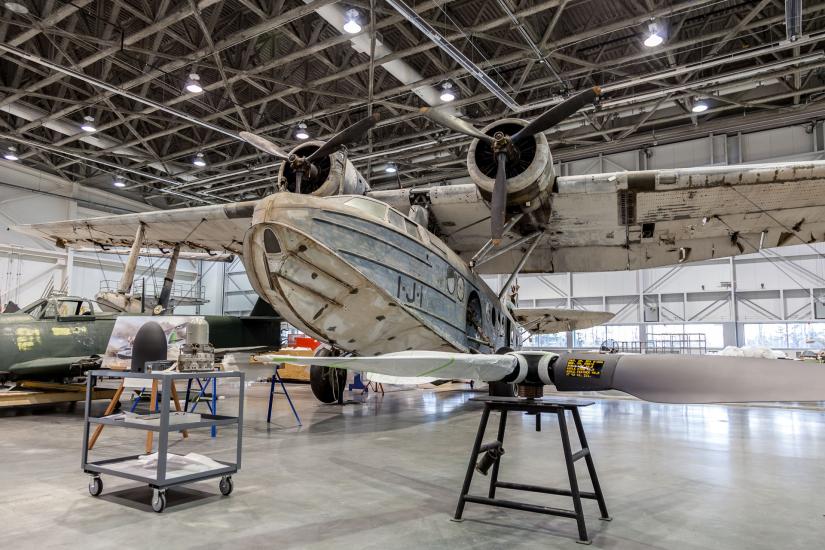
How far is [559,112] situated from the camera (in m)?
8.02

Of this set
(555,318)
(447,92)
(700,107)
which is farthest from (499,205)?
(700,107)

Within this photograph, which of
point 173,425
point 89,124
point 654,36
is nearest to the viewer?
point 173,425

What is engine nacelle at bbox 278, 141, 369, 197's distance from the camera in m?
9.31

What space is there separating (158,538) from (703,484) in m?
4.71

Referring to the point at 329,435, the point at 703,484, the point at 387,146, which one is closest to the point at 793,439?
the point at 703,484

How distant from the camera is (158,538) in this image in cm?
344

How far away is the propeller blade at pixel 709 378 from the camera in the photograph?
8.16 feet

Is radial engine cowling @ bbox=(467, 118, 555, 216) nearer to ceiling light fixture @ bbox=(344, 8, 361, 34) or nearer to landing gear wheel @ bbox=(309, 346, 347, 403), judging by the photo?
landing gear wheel @ bbox=(309, 346, 347, 403)

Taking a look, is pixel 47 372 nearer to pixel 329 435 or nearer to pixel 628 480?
pixel 329 435

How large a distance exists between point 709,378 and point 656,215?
7.53 meters

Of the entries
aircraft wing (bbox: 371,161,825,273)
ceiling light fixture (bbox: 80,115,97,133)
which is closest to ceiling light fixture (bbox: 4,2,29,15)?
ceiling light fixture (bbox: 80,115,97,133)

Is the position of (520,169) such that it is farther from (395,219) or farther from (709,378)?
(709,378)

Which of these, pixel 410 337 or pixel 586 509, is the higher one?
pixel 410 337

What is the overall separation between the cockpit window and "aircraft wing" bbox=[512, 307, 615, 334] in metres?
6.91
